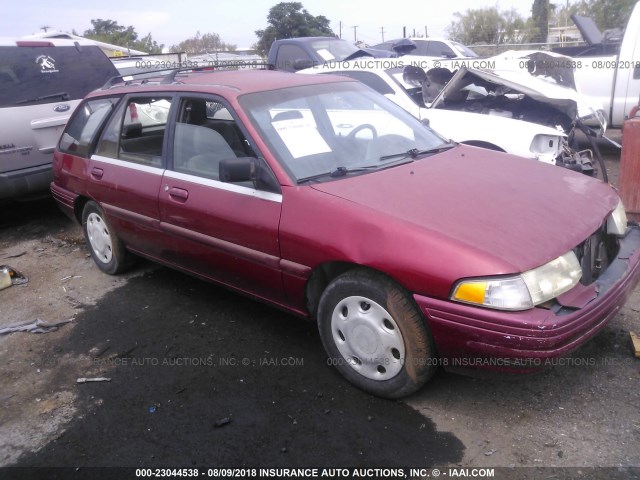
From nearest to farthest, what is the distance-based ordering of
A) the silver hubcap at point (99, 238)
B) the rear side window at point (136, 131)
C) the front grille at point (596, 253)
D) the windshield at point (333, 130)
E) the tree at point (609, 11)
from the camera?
the front grille at point (596, 253) < the windshield at point (333, 130) < the rear side window at point (136, 131) < the silver hubcap at point (99, 238) < the tree at point (609, 11)

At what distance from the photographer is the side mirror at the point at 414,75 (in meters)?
7.16

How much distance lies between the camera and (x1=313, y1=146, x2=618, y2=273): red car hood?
107 inches

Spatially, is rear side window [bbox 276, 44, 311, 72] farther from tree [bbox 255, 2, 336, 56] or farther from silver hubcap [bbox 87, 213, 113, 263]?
tree [bbox 255, 2, 336, 56]

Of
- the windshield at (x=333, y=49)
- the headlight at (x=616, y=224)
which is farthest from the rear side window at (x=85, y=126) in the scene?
the windshield at (x=333, y=49)

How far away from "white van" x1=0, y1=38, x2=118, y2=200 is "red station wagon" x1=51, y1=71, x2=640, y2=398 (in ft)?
6.65

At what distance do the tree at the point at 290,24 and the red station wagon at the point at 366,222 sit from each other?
28651mm

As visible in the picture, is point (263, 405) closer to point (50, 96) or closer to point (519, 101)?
point (50, 96)

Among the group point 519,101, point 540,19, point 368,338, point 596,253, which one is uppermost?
point 540,19

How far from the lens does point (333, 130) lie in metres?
3.68

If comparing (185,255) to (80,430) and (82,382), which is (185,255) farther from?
(80,430)

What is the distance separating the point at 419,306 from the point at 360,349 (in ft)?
1.65

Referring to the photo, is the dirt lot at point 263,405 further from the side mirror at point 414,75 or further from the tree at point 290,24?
the tree at point 290,24

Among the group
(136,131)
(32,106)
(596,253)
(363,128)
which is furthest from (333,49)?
(596,253)

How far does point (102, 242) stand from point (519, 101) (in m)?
4.91
